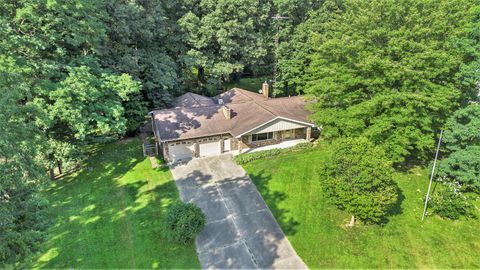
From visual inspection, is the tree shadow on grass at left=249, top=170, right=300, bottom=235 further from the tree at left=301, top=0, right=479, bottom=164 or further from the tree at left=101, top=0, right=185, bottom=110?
the tree at left=101, top=0, right=185, bottom=110

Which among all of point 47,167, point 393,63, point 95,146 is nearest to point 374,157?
point 393,63

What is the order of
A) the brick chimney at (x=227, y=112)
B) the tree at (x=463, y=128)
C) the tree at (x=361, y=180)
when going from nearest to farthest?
the tree at (x=361, y=180)
the tree at (x=463, y=128)
the brick chimney at (x=227, y=112)

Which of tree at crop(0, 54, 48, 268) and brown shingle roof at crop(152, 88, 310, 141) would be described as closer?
tree at crop(0, 54, 48, 268)

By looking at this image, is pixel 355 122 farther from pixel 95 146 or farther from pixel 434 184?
pixel 95 146

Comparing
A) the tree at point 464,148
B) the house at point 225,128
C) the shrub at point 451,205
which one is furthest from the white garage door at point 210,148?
the tree at point 464,148

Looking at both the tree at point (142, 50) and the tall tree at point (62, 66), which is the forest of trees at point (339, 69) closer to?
the tall tree at point (62, 66)

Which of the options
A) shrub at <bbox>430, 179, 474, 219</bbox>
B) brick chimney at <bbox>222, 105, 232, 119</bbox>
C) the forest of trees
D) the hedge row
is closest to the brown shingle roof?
brick chimney at <bbox>222, 105, 232, 119</bbox>

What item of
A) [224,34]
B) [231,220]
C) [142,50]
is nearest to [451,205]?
[231,220]
